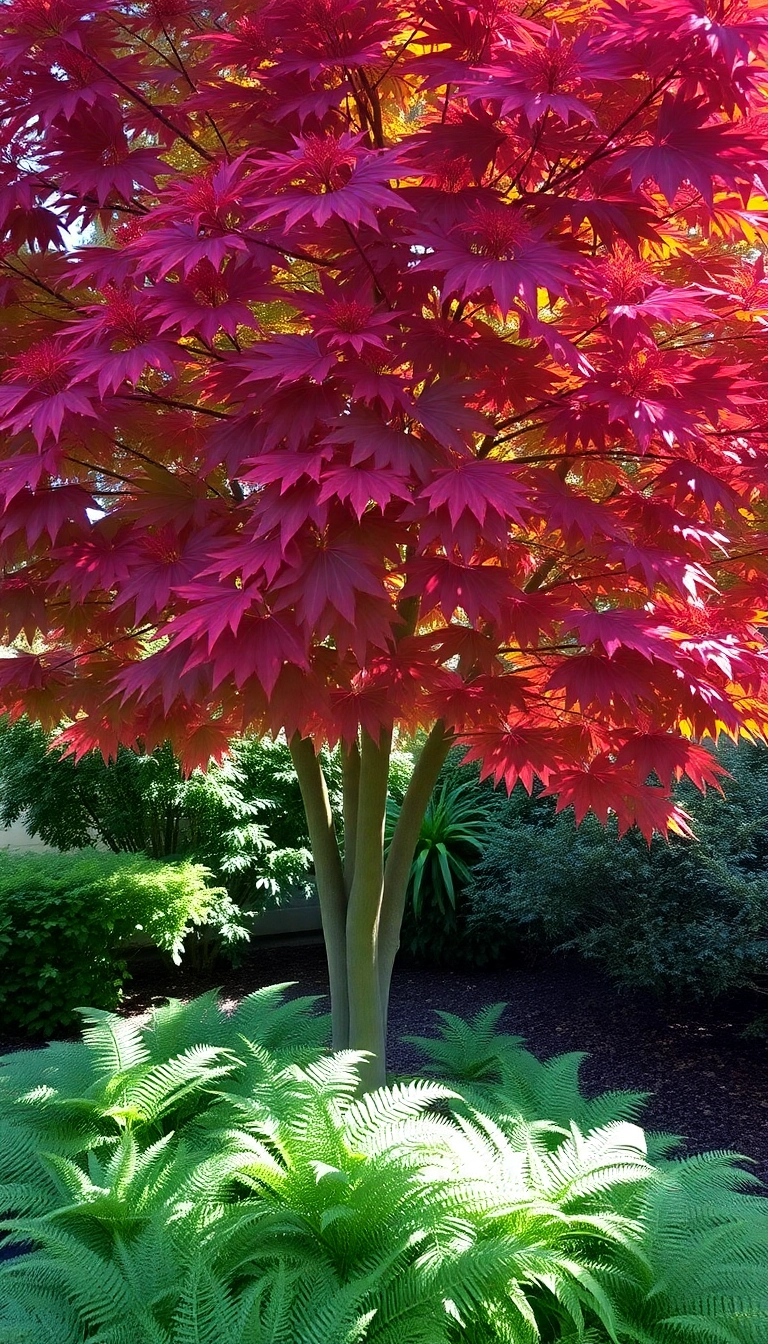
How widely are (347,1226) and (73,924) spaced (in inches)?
139

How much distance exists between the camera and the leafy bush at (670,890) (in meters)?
4.94

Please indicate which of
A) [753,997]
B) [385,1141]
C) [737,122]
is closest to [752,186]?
[737,122]

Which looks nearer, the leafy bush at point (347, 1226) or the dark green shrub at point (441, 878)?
the leafy bush at point (347, 1226)

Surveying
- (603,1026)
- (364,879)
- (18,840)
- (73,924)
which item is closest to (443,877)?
(603,1026)

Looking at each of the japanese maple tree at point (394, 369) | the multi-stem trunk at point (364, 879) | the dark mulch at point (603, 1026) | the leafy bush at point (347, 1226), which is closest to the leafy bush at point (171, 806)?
the dark mulch at point (603, 1026)

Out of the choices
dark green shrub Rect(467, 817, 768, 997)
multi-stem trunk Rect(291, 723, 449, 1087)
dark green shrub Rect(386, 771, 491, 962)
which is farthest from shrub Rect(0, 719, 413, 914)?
multi-stem trunk Rect(291, 723, 449, 1087)

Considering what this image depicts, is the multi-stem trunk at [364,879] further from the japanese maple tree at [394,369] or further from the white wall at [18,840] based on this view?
the white wall at [18,840]

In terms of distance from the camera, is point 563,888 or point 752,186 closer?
point 752,186

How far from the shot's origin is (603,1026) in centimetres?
568

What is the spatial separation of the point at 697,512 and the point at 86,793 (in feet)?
18.1

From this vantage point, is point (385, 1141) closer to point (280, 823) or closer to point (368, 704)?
point (368, 704)

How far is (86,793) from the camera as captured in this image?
7250 mm

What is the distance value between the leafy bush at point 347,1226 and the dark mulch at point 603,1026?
5.15 ft

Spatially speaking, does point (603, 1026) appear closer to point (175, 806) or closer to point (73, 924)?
point (73, 924)
